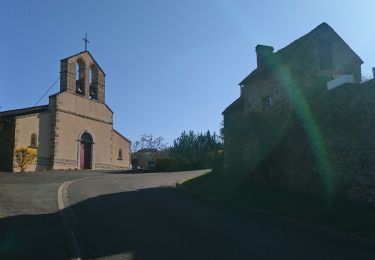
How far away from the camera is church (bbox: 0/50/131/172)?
105 ft

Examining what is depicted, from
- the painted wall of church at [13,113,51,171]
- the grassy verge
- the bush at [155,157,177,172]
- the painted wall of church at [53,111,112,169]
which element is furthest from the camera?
the bush at [155,157,177,172]

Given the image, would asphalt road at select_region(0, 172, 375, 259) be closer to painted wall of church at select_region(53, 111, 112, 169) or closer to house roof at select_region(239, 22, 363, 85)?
house roof at select_region(239, 22, 363, 85)

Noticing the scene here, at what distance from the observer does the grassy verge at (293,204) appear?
39.3ft

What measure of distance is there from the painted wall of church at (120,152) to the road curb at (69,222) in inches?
965

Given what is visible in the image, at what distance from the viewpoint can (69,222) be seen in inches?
466

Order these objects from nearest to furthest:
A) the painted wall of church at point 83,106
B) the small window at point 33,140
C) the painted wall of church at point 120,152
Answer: the small window at point 33,140
the painted wall of church at point 83,106
the painted wall of church at point 120,152

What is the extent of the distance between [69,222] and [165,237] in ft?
9.92

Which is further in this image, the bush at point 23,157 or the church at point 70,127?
the church at point 70,127

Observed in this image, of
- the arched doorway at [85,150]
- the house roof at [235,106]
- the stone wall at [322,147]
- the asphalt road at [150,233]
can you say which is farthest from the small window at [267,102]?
the arched doorway at [85,150]

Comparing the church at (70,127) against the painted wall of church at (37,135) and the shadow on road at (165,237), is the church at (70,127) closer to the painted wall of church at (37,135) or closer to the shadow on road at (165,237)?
the painted wall of church at (37,135)

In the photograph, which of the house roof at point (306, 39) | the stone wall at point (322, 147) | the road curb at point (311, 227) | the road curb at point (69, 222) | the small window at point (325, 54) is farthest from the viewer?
the small window at point (325, 54)

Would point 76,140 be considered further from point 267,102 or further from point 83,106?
point 267,102

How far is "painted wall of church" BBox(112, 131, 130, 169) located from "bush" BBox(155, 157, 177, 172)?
7454 millimetres

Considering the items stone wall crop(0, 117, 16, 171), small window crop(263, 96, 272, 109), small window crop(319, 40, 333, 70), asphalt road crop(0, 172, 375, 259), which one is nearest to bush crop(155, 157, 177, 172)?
stone wall crop(0, 117, 16, 171)
